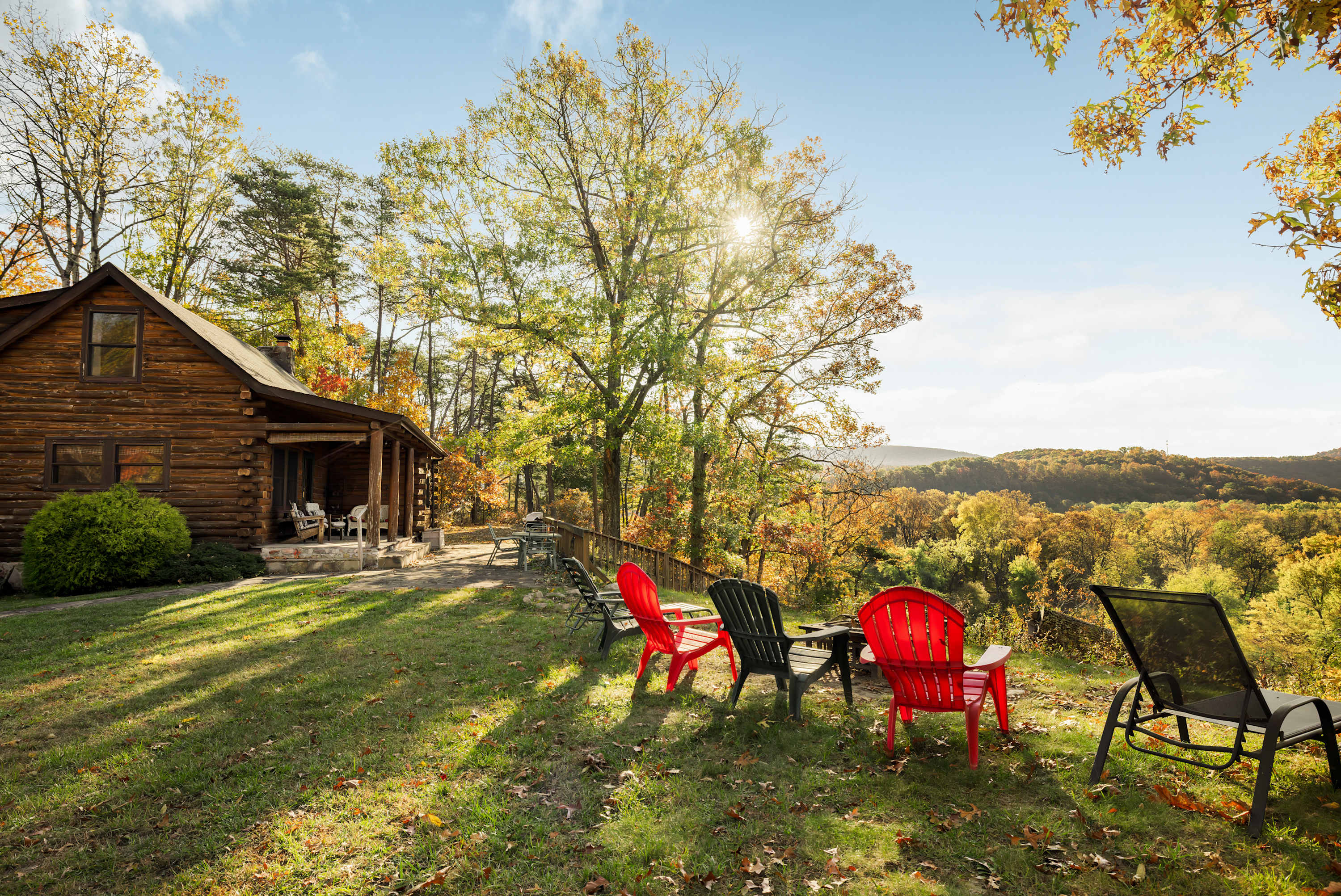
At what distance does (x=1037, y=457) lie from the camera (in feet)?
284

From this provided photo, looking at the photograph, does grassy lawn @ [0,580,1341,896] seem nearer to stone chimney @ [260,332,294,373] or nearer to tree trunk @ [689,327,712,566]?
tree trunk @ [689,327,712,566]

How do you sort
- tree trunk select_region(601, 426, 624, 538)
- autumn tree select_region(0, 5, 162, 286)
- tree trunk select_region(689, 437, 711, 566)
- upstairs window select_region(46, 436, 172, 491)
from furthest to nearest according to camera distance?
tree trunk select_region(689, 437, 711, 566) < autumn tree select_region(0, 5, 162, 286) < tree trunk select_region(601, 426, 624, 538) < upstairs window select_region(46, 436, 172, 491)

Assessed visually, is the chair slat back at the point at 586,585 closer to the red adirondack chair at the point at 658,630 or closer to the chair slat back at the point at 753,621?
the red adirondack chair at the point at 658,630

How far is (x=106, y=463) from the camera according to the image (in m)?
13.5

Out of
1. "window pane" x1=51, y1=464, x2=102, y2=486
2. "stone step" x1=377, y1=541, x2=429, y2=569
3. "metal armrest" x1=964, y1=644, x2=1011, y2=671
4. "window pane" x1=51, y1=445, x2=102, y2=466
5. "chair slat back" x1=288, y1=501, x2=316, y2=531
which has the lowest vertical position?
"stone step" x1=377, y1=541, x2=429, y2=569

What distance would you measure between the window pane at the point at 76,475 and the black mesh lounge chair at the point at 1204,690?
1799 cm

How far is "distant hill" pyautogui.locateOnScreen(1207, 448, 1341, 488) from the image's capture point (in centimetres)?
8156

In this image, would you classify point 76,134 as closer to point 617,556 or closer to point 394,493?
point 394,493

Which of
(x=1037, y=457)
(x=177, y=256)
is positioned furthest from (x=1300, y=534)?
(x=177, y=256)

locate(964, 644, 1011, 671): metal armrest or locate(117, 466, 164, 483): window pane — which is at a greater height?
locate(117, 466, 164, 483): window pane

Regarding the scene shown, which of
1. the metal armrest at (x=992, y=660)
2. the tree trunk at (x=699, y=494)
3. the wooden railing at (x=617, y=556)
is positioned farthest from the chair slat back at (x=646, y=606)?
the tree trunk at (x=699, y=494)

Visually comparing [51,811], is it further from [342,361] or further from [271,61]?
[342,361]

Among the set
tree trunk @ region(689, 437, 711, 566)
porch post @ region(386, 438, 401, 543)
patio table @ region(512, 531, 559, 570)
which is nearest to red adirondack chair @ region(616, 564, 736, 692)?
patio table @ region(512, 531, 559, 570)

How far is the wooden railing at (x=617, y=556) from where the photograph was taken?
12.2m
